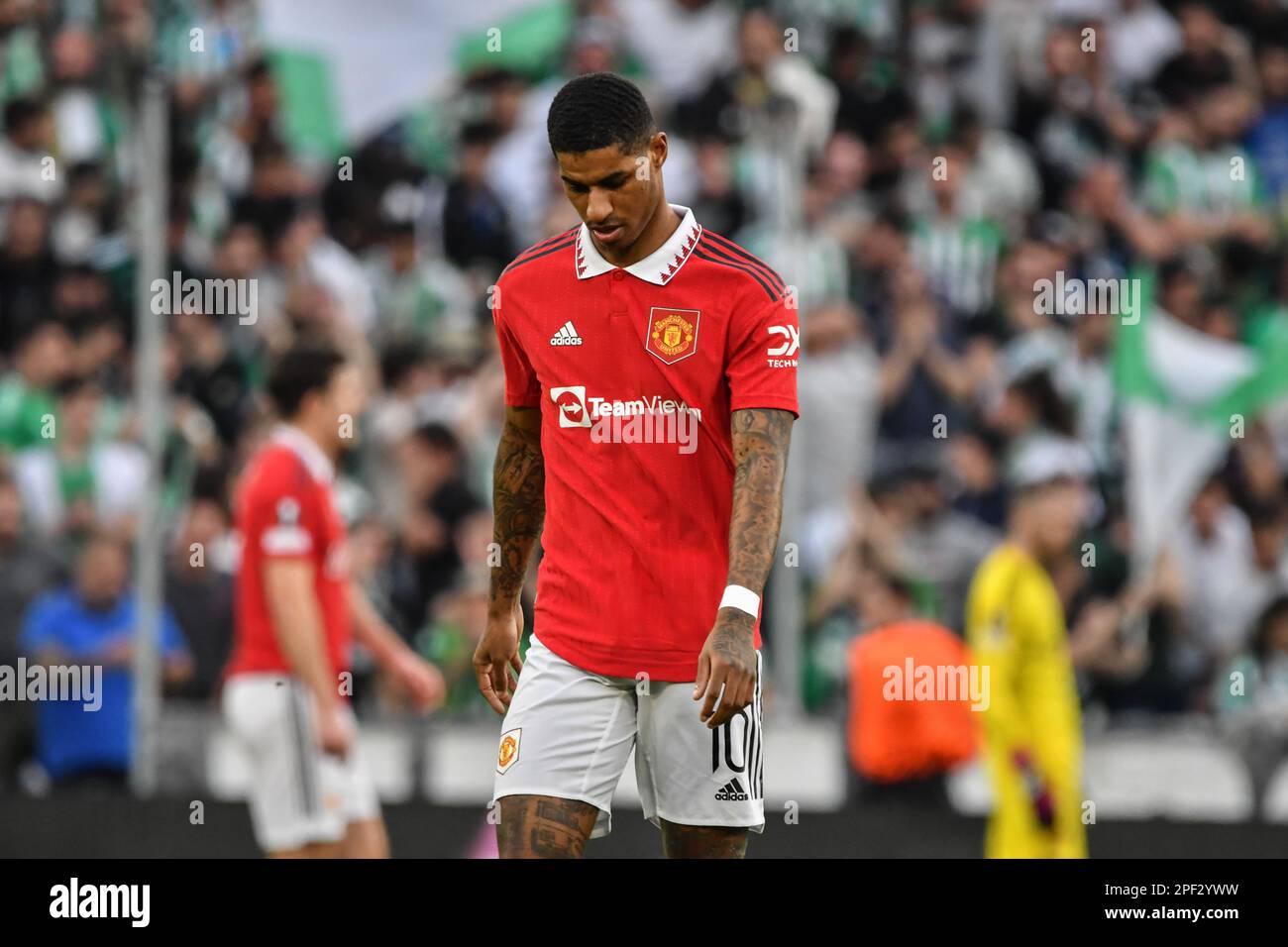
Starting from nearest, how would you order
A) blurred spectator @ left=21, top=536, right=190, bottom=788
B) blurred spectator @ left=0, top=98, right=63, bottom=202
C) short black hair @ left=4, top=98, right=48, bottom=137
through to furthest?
blurred spectator @ left=21, top=536, right=190, bottom=788
blurred spectator @ left=0, top=98, right=63, bottom=202
short black hair @ left=4, top=98, right=48, bottom=137

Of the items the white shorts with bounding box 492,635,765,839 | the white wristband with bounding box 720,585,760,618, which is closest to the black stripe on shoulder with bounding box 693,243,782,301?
the white wristband with bounding box 720,585,760,618

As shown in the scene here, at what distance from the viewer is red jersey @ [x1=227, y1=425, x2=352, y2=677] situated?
7.32 m

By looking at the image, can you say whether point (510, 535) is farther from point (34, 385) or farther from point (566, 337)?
point (34, 385)

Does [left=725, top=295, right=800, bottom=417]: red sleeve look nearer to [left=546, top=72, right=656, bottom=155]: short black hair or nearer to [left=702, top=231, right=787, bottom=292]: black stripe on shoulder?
[left=702, top=231, right=787, bottom=292]: black stripe on shoulder

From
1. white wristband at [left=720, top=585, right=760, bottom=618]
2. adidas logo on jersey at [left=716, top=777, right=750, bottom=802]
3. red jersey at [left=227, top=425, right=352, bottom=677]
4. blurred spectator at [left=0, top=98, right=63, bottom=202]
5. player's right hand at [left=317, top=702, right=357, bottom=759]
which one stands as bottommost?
adidas logo on jersey at [left=716, top=777, right=750, bottom=802]

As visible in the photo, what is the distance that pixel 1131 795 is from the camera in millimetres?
9469

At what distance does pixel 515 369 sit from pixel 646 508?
560 millimetres

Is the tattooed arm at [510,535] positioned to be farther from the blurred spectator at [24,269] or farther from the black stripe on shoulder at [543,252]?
the blurred spectator at [24,269]

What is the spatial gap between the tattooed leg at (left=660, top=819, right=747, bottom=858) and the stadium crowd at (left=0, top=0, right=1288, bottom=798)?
188 inches

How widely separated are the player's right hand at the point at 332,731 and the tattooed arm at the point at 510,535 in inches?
91.1

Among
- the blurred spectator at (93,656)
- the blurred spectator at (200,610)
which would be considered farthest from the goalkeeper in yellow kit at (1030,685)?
the blurred spectator at (93,656)

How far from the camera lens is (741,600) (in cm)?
430

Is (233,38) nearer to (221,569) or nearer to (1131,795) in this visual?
(221,569)
